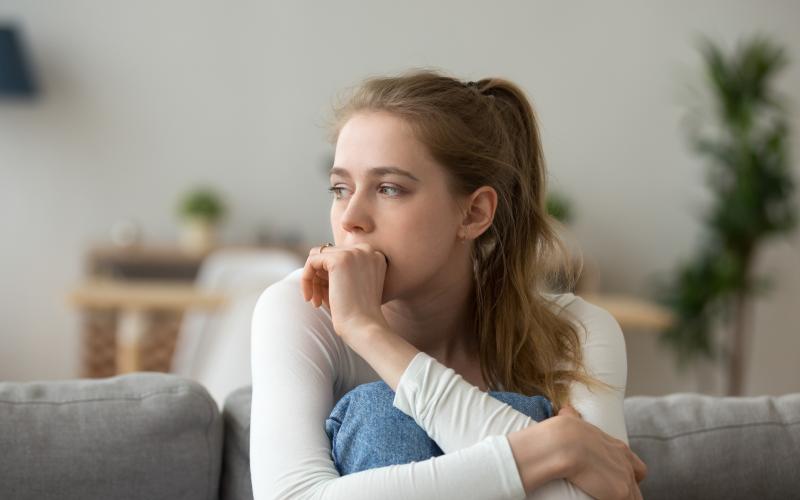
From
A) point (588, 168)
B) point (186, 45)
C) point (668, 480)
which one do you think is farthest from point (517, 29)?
point (668, 480)

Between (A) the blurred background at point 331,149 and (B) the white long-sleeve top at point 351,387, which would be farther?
(A) the blurred background at point 331,149

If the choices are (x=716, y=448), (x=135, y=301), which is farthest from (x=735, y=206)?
(x=716, y=448)

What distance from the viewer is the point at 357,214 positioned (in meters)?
1.37

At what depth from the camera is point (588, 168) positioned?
5422 millimetres

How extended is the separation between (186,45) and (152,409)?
13.3 ft

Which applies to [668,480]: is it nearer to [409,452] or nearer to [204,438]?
[409,452]

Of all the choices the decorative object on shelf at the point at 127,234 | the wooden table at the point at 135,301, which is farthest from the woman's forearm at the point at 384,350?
the decorative object on shelf at the point at 127,234

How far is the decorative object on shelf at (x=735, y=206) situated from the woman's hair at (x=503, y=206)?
11.3 ft

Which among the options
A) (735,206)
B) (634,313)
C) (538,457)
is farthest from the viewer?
(735,206)

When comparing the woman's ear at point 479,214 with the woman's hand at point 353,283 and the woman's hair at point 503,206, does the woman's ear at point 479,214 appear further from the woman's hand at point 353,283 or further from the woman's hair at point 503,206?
the woman's hand at point 353,283

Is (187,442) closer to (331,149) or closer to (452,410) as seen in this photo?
(452,410)

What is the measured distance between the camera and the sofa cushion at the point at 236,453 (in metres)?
1.48

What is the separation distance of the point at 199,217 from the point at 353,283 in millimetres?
3775

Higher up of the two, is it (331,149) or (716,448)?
(716,448)
